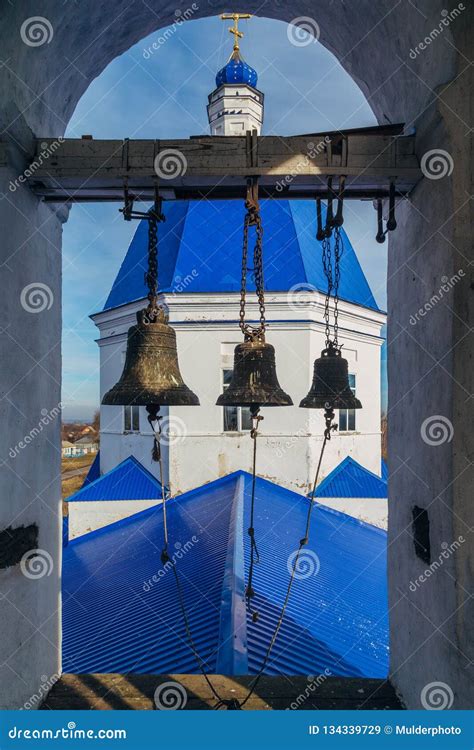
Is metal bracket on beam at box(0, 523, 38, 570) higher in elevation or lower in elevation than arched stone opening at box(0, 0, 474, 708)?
lower

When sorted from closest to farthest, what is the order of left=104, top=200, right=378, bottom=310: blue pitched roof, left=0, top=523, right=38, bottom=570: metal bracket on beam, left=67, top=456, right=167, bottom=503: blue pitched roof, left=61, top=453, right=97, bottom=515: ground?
left=0, top=523, right=38, bottom=570: metal bracket on beam, left=67, top=456, right=167, bottom=503: blue pitched roof, left=104, top=200, right=378, bottom=310: blue pitched roof, left=61, top=453, right=97, bottom=515: ground

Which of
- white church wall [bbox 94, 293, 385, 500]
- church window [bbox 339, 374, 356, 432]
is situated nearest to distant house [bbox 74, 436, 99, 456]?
white church wall [bbox 94, 293, 385, 500]

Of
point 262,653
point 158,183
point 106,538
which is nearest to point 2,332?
Answer: point 158,183

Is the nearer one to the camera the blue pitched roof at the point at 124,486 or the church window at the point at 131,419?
the blue pitched roof at the point at 124,486

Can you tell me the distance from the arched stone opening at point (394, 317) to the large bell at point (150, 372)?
0.49m

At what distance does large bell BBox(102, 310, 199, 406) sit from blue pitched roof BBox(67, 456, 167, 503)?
6828 millimetres

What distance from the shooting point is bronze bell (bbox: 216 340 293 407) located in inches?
104

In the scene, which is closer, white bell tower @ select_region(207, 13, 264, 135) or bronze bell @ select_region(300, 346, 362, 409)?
bronze bell @ select_region(300, 346, 362, 409)

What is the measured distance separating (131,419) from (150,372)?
8045 mm

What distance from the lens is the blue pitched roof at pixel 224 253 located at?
A: 9.27 m

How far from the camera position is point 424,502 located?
7.04 ft

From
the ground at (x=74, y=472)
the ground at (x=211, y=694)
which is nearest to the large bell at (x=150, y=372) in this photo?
the ground at (x=211, y=694)

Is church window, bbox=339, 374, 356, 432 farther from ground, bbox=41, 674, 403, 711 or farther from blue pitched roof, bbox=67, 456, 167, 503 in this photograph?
ground, bbox=41, 674, 403, 711

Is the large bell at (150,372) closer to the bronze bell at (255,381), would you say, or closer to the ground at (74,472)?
the bronze bell at (255,381)
